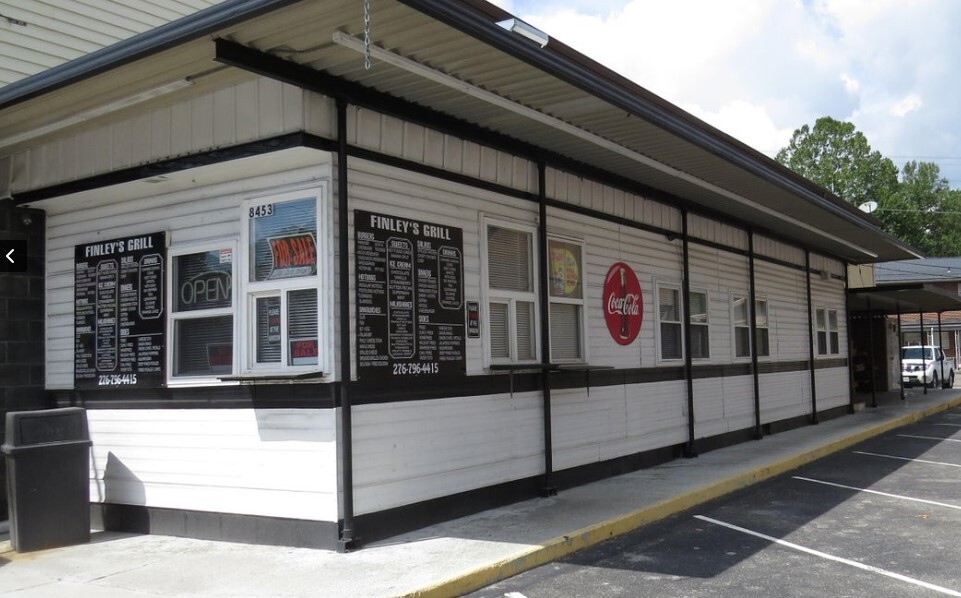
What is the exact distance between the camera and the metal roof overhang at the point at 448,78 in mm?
6172

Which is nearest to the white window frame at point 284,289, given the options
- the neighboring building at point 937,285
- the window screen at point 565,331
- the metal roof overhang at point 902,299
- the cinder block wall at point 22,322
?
the cinder block wall at point 22,322

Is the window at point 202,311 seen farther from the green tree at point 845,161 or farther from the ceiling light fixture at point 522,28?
the green tree at point 845,161

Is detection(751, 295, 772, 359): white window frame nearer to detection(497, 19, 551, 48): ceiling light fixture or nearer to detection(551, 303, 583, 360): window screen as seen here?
detection(551, 303, 583, 360): window screen

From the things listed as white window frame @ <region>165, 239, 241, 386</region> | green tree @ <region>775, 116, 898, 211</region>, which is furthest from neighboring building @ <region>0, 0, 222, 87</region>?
green tree @ <region>775, 116, 898, 211</region>

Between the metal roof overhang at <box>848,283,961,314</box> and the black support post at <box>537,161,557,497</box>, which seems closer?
the black support post at <box>537,161,557,497</box>

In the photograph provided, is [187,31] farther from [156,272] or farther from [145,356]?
[145,356]

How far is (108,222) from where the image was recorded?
9.41 m

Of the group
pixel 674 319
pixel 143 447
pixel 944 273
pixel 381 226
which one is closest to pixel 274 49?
pixel 381 226

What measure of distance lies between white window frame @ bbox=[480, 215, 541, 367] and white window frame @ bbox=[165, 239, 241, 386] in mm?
2528

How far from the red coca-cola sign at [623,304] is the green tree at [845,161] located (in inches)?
2352

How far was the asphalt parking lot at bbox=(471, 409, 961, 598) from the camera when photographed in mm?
6598

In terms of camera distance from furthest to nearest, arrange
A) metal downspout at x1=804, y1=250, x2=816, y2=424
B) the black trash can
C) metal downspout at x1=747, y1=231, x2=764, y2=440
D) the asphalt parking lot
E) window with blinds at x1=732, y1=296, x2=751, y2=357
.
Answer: metal downspout at x1=804, y1=250, x2=816, y2=424 < metal downspout at x1=747, y1=231, x2=764, y2=440 < window with blinds at x1=732, y1=296, x2=751, y2=357 < the black trash can < the asphalt parking lot

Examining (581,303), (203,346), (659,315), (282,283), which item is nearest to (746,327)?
(659,315)

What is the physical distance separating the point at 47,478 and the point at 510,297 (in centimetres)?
493
